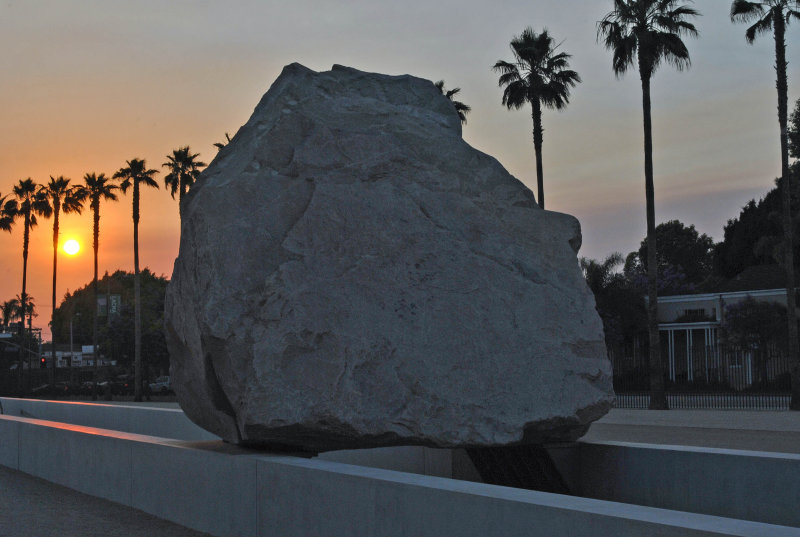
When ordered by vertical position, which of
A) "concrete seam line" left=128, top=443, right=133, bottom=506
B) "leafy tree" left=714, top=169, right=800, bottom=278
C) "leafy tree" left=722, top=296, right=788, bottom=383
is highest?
"leafy tree" left=714, top=169, right=800, bottom=278

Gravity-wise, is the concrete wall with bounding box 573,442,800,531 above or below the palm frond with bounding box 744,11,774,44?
below

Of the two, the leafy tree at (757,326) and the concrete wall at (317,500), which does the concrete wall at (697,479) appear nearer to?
the concrete wall at (317,500)

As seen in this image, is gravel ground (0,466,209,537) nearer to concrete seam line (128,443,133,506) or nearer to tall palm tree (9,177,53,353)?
concrete seam line (128,443,133,506)

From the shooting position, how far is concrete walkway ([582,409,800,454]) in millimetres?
16234

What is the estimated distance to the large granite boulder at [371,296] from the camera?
7000 millimetres

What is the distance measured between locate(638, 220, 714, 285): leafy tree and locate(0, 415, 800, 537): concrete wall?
7978 centimetres

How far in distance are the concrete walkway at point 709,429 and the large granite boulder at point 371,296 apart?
17.8 ft

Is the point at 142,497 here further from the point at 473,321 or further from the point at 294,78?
the point at 294,78

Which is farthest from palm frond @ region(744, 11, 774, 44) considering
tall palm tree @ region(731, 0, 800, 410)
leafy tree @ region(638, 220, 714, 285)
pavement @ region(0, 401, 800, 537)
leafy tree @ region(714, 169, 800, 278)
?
leafy tree @ region(638, 220, 714, 285)

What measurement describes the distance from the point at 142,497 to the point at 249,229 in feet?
9.25

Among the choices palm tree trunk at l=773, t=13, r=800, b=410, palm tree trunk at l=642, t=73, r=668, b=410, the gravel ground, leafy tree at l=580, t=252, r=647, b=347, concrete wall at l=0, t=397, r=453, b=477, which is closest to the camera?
the gravel ground

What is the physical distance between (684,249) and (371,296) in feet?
273

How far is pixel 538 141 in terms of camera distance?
39.3m

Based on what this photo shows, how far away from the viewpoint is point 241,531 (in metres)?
7.05
